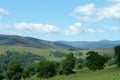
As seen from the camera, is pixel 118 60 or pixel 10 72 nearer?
pixel 118 60

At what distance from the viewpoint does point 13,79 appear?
139 meters

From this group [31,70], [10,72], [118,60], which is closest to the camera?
[118,60]

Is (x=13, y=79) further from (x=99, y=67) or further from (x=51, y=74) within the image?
(x=99, y=67)

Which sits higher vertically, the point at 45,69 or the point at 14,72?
the point at 45,69

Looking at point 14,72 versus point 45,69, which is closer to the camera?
point 14,72

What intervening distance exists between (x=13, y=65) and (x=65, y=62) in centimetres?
2391

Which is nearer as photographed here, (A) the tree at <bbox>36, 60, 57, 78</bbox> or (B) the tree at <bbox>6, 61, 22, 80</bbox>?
(B) the tree at <bbox>6, 61, 22, 80</bbox>

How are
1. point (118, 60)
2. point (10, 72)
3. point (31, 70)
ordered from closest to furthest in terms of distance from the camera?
point (118, 60), point (10, 72), point (31, 70)

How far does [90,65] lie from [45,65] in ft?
80.9

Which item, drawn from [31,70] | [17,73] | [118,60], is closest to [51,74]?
[17,73]

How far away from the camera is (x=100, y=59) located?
126875mm

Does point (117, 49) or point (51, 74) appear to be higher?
point (117, 49)

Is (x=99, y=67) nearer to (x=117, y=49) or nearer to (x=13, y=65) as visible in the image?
(x=117, y=49)

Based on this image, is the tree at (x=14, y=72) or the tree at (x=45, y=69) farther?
the tree at (x=45, y=69)
